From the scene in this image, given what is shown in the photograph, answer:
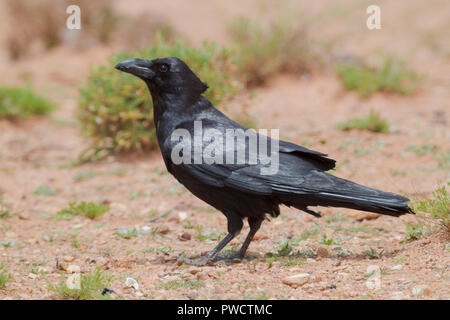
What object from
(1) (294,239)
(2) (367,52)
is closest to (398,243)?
(1) (294,239)

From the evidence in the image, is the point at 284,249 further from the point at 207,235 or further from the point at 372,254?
the point at 207,235

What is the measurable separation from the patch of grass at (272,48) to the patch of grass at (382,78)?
114 cm

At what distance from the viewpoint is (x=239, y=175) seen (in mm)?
4391

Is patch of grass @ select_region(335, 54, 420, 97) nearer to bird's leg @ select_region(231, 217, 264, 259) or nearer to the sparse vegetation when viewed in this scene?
bird's leg @ select_region(231, 217, 264, 259)

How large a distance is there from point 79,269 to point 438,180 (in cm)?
362

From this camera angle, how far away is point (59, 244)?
5.23 metres

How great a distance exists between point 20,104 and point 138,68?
18.7 feet

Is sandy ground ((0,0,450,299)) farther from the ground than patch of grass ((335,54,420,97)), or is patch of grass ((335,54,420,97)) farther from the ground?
patch of grass ((335,54,420,97))

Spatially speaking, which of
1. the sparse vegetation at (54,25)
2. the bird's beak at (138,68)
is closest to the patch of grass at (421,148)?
the bird's beak at (138,68)

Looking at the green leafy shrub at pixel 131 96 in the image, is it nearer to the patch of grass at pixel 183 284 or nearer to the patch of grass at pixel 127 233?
the patch of grass at pixel 127 233

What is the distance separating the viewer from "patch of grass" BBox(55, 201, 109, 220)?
604 cm

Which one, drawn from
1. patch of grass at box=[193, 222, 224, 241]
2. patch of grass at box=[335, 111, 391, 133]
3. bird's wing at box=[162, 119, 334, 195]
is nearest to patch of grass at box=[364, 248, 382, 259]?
bird's wing at box=[162, 119, 334, 195]

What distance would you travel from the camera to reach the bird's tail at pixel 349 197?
4227 mm

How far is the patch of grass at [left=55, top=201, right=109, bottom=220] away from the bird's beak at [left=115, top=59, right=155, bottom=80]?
5.83 feet
